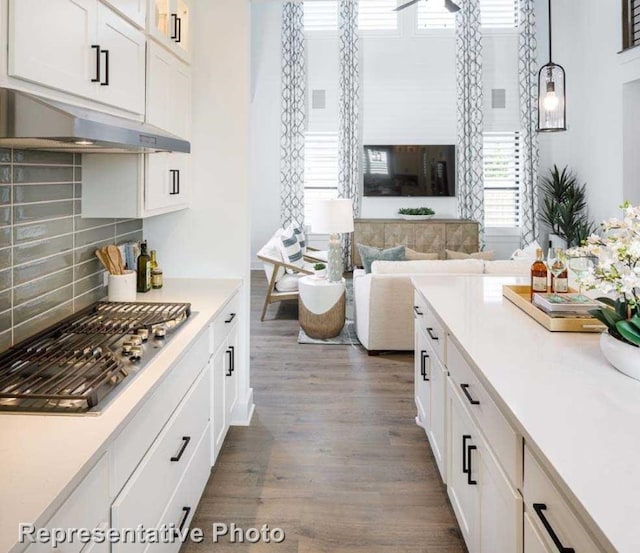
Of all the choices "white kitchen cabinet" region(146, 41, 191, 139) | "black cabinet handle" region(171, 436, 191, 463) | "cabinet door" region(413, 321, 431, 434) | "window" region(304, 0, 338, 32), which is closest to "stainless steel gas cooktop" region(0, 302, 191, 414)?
"black cabinet handle" region(171, 436, 191, 463)

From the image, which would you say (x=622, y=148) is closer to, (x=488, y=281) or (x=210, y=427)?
(x=488, y=281)

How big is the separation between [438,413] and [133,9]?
2.09 meters

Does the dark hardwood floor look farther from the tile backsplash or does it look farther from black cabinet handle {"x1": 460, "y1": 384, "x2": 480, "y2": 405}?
the tile backsplash

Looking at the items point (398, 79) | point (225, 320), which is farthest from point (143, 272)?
point (398, 79)

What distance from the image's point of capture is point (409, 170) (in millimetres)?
8648

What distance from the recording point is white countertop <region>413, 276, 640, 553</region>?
2.96 feet

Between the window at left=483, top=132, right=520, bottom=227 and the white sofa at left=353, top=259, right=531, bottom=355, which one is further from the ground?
the window at left=483, top=132, right=520, bottom=227

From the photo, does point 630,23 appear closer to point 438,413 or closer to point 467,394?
point 438,413

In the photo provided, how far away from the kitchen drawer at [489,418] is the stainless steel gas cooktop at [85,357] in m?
1.00

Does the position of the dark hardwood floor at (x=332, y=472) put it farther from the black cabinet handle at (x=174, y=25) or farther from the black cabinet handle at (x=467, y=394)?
the black cabinet handle at (x=174, y=25)

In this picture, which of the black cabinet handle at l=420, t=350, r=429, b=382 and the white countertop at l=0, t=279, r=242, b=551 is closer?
the white countertop at l=0, t=279, r=242, b=551

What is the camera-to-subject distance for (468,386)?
1.79 metres

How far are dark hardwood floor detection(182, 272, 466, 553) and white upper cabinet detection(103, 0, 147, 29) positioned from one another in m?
1.99

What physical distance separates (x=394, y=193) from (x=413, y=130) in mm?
1044
